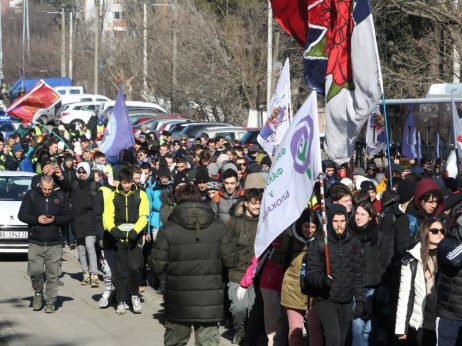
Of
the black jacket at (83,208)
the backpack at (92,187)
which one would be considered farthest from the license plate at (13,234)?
the backpack at (92,187)

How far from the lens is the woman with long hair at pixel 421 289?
25.7ft

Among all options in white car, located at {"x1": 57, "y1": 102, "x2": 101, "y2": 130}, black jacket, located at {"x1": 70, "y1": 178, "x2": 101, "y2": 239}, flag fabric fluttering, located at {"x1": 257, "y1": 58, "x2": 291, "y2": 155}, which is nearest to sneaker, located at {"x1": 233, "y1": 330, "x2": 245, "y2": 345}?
black jacket, located at {"x1": 70, "y1": 178, "x2": 101, "y2": 239}

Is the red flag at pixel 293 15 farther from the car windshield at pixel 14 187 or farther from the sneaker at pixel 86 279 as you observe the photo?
the car windshield at pixel 14 187

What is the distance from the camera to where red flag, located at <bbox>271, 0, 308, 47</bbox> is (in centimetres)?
1041

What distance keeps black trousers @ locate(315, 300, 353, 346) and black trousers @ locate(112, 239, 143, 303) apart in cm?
396

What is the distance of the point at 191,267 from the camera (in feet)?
26.2

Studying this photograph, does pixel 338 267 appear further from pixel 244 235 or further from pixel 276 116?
pixel 276 116

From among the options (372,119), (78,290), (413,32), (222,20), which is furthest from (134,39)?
(78,290)

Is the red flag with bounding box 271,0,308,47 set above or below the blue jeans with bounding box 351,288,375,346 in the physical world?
above

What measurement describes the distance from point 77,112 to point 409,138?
30.2 metres

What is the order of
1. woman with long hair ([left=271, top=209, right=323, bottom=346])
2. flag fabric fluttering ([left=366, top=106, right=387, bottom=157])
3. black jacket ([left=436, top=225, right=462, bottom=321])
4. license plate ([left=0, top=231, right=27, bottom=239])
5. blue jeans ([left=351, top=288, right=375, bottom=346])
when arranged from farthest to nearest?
flag fabric fluttering ([left=366, top=106, right=387, bottom=157])
license plate ([left=0, top=231, right=27, bottom=239])
blue jeans ([left=351, top=288, right=375, bottom=346])
woman with long hair ([left=271, top=209, right=323, bottom=346])
black jacket ([left=436, top=225, right=462, bottom=321])

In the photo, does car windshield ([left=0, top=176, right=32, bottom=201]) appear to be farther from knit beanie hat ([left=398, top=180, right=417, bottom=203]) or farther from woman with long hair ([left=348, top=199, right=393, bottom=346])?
woman with long hair ([left=348, top=199, right=393, bottom=346])

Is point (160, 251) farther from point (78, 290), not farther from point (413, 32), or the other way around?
point (413, 32)

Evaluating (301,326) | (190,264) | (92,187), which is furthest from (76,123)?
(190,264)
